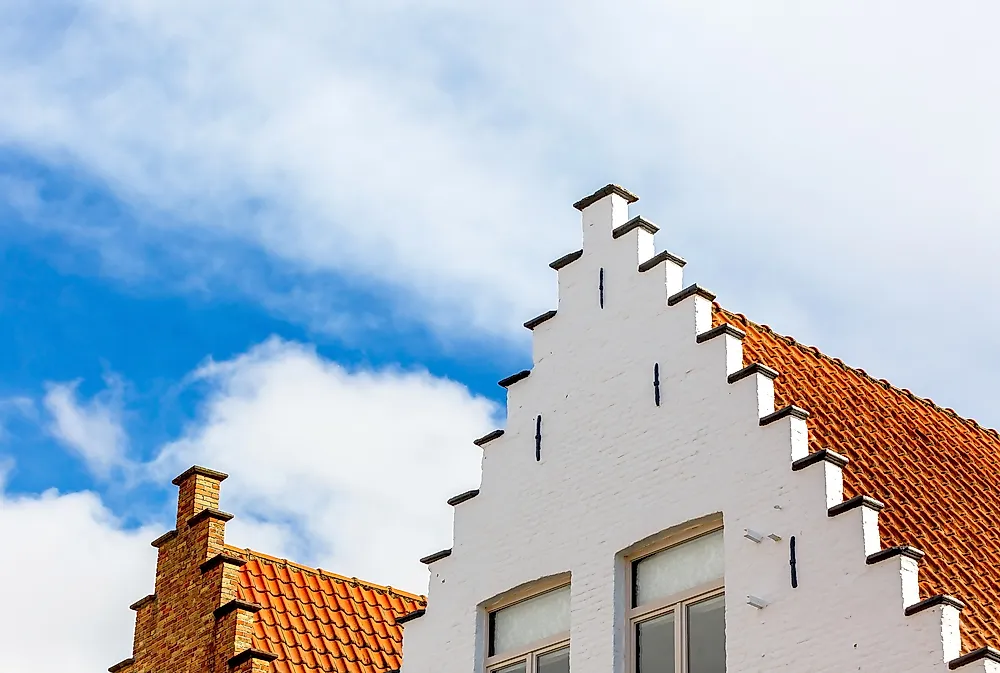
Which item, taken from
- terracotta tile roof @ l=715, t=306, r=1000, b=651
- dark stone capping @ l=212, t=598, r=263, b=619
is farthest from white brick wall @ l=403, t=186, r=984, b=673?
dark stone capping @ l=212, t=598, r=263, b=619

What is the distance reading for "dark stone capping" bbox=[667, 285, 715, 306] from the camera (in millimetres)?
12346

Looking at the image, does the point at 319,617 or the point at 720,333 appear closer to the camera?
the point at 720,333

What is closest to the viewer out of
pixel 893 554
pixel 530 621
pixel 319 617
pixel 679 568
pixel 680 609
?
pixel 893 554

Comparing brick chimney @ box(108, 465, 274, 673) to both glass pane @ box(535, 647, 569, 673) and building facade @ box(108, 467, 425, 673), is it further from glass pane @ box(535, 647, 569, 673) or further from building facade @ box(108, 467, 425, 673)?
glass pane @ box(535, 647, 569, 673)

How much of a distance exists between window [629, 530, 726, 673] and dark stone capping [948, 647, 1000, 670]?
5.90 ft

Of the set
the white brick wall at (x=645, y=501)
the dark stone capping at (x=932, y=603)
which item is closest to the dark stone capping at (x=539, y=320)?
the white brick wall at (x=645, y=501)

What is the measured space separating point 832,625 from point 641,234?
372cm

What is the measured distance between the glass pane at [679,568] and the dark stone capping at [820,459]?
32.9 inches

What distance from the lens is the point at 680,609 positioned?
1162cm

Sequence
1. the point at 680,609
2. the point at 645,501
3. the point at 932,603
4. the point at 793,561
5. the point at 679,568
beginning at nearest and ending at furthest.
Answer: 1. the point at 932,603
2. the point at 793,561
3. the point at 680,609
4. the point at 679,568
5. the point at 645,501

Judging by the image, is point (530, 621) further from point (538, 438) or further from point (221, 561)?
point (221, 561)

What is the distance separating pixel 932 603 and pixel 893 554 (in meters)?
0.42

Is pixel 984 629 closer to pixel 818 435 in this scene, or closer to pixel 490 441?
pixel 818 435

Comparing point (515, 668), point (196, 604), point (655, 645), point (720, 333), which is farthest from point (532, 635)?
point (196, 604)
